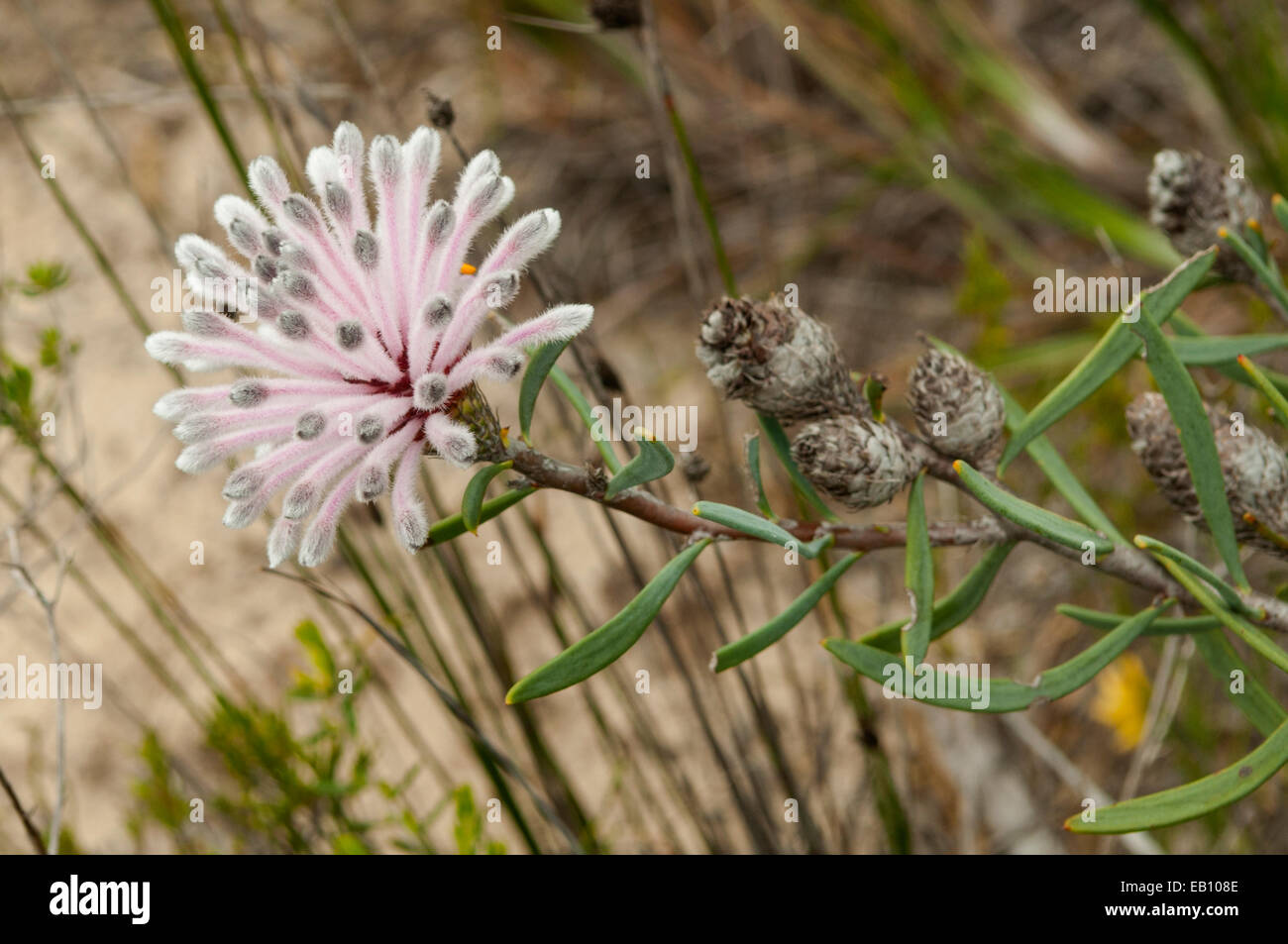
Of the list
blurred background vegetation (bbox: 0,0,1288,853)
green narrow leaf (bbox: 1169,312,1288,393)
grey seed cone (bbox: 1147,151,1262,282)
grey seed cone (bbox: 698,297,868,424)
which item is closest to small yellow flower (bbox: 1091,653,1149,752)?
blurred background vegetation (bbox: 0,0,1288,853)

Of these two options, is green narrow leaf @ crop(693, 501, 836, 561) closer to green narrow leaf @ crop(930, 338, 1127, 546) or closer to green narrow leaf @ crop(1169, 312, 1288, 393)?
green narrow leaf @ crop(930, 338, 1127, 546)

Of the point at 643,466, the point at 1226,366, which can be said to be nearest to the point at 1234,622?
the point at 1226,366

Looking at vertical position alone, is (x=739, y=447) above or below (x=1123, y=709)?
above

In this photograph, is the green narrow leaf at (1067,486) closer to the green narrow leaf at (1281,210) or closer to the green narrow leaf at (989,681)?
the green narrow leaf at (989,681)

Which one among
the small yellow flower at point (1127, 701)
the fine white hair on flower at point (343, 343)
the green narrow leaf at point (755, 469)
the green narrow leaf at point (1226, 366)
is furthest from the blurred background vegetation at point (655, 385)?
the fine white hair on flower at point (343, 343)
